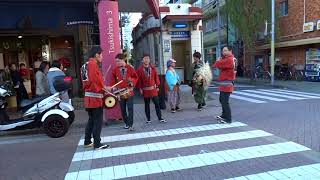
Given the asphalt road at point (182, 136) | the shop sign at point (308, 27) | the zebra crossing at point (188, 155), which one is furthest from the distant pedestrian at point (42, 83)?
the shop sign at point (308, 27)

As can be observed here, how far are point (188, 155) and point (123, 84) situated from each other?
2.82 metres

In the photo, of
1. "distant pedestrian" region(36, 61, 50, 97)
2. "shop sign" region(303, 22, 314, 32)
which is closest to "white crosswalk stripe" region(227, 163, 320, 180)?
"distant pedestrian" region(36, 61, 50, 97)

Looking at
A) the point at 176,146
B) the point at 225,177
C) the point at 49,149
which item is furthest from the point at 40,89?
the point at 225,177

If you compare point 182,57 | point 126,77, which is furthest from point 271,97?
point 126,77

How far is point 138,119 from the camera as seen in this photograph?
9703 millimetres

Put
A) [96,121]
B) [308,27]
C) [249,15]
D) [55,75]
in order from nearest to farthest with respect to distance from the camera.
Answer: [96,121] < [55,75] < [308,27] < [249,15]

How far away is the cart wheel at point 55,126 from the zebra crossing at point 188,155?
2.32ft

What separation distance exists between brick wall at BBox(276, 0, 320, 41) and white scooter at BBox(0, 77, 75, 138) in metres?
17.9

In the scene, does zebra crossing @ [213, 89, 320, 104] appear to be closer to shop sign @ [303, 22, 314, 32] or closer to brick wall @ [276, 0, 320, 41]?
brick wall @ [276, 0, 320, 41]

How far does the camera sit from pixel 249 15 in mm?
24203

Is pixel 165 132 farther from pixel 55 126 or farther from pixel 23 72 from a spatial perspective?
pixel 23 72

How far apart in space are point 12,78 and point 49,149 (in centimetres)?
600

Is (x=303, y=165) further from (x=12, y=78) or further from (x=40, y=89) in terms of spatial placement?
(x=12, y=78)

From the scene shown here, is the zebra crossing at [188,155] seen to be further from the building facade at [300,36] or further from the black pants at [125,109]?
the building facade at [300,36]
